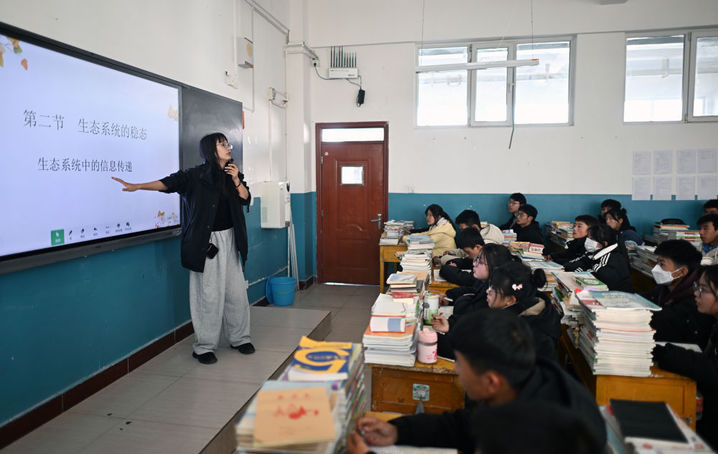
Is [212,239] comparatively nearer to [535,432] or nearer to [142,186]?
[142,186]

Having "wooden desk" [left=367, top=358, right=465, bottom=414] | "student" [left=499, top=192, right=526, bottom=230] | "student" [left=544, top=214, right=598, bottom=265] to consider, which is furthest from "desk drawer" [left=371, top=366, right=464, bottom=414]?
"student" [left=499, top=192, right=526, bottom=230]

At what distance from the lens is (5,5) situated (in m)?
2.21

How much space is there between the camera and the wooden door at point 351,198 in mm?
6422

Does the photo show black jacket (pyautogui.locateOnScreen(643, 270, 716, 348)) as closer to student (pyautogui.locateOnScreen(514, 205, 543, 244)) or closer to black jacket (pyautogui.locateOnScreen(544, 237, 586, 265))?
black jacket (pyautogui.locateOnScreen(544, 237, 586, 265))

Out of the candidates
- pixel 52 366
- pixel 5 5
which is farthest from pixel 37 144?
pixel 52 366

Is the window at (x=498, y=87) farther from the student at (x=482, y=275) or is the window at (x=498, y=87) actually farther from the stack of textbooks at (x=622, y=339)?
the stack of textbooks at (x=622, y=339)

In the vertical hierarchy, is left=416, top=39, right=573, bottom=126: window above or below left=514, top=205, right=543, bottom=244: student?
above

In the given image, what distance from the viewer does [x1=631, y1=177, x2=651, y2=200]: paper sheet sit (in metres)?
5.81

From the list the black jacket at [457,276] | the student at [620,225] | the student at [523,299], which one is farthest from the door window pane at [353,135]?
the student at [523,299]

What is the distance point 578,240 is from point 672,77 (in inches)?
114

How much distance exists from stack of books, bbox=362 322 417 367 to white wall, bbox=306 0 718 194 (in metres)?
4.45

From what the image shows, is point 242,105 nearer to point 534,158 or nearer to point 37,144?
point 37,144

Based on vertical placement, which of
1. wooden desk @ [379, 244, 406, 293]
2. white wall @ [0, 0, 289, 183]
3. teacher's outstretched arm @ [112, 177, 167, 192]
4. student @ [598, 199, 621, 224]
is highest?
white wall @ [0, 0, 289, 183]

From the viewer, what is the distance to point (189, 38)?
3.77m
